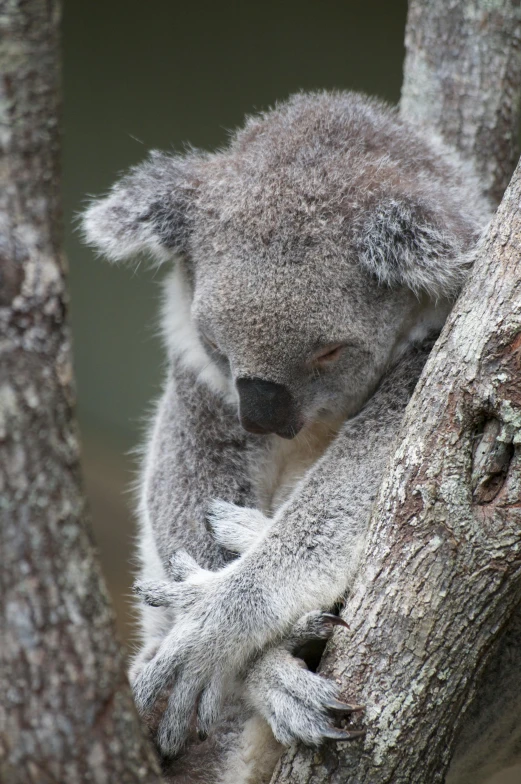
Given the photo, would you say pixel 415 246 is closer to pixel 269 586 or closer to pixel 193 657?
pixel 269 586

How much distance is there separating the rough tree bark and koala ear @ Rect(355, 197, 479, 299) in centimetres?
38

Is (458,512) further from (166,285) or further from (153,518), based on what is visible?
(166,285)

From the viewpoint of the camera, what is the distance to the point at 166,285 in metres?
3.04

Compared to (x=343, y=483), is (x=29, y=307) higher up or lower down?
higher up

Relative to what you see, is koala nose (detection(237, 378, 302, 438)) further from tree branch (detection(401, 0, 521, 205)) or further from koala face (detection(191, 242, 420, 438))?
tree branch (detection(401, 0, 521, 205))

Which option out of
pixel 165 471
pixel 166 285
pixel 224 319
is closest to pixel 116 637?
pixel 224 319

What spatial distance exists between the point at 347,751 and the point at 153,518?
119 cm

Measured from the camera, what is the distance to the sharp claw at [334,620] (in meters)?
1.99

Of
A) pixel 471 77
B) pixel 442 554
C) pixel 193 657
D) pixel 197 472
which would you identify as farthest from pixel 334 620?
pixel 471 77

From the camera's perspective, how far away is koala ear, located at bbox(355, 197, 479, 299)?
235cm

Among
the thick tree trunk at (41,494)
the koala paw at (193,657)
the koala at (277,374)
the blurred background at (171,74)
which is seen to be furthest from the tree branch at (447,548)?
the blurred background at (171,74)

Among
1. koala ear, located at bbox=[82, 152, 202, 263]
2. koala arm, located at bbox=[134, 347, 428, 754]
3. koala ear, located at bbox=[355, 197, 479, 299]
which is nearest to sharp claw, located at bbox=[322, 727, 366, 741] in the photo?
koala arm, located at bbox=[134, 347, 428, 754]

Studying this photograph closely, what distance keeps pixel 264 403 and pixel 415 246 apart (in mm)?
570

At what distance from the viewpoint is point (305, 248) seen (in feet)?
7.85
